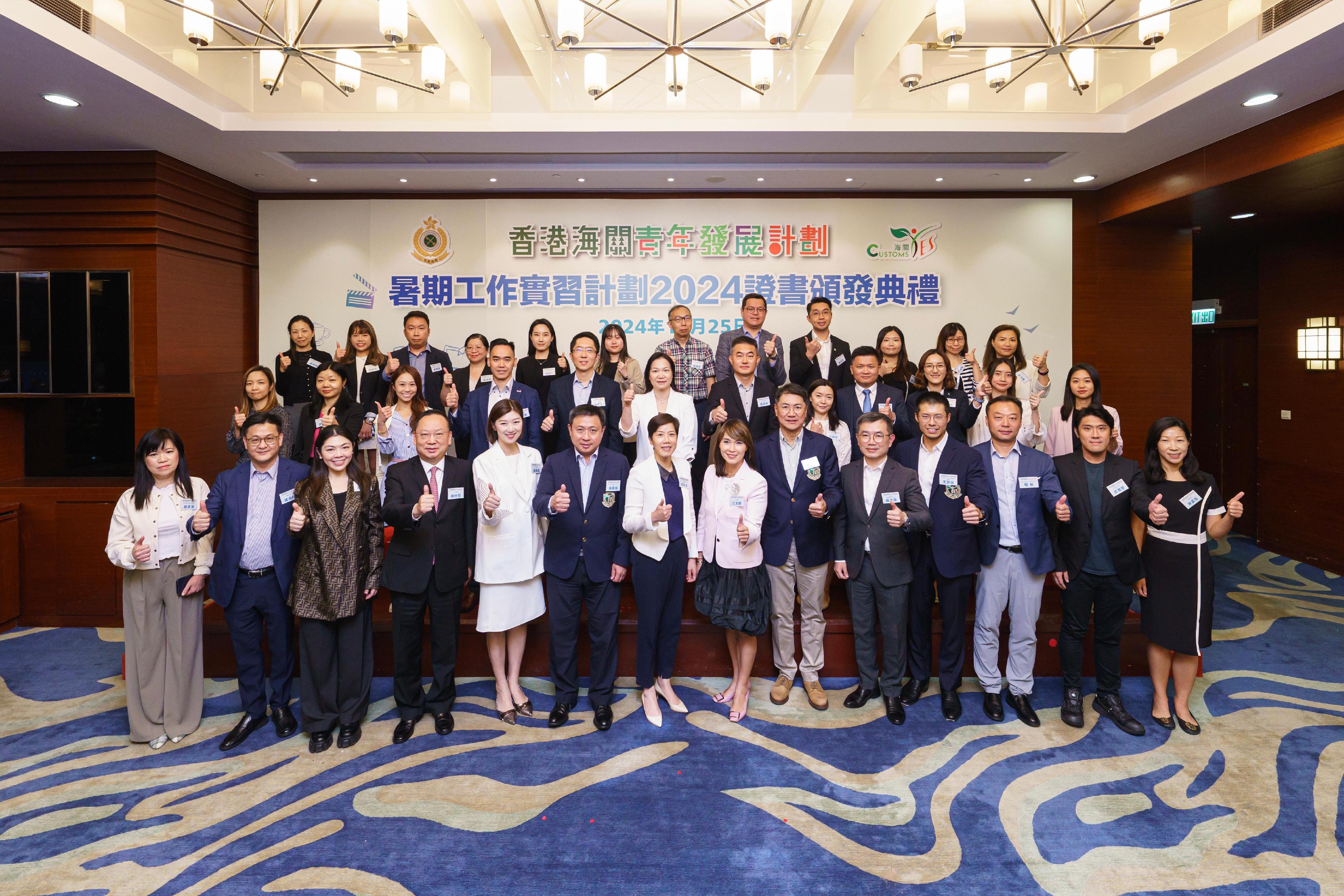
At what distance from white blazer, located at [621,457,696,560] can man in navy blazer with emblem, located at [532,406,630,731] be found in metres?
0.06

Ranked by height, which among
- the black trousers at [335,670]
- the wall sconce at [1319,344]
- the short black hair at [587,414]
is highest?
the wall sconce at [1319,344]

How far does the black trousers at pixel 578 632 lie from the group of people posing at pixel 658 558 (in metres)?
0.01

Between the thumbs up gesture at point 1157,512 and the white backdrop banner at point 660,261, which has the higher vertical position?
the white backdrop banner at point 660,261

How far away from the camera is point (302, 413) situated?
4918 mm

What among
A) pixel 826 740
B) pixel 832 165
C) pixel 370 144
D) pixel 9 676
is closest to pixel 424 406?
pixel 370 144

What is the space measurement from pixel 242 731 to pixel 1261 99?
7456mm

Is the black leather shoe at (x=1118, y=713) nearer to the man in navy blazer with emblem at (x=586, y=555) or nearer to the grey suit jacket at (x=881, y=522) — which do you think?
the grey suit jacket at (x=881, y=522)

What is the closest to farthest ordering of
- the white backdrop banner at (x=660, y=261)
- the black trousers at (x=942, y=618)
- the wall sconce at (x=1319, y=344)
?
the black trousers at (x=942, y=618), the wall sconce at (x=1319, y=344), the white backdrop banner at (x=660, y=261)

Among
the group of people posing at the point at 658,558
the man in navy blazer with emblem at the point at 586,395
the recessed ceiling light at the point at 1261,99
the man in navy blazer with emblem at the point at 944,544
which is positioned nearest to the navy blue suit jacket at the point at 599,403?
the man in navy blazer with emblem at the point at 586,395

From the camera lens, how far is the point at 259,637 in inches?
143

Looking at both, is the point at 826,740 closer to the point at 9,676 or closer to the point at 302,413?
the point at 302,413

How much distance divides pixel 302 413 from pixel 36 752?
2401 mm

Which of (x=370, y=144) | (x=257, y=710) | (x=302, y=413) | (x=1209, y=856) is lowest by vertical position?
(x=1209, y=856)

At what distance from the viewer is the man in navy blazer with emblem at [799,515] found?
12.5ft
